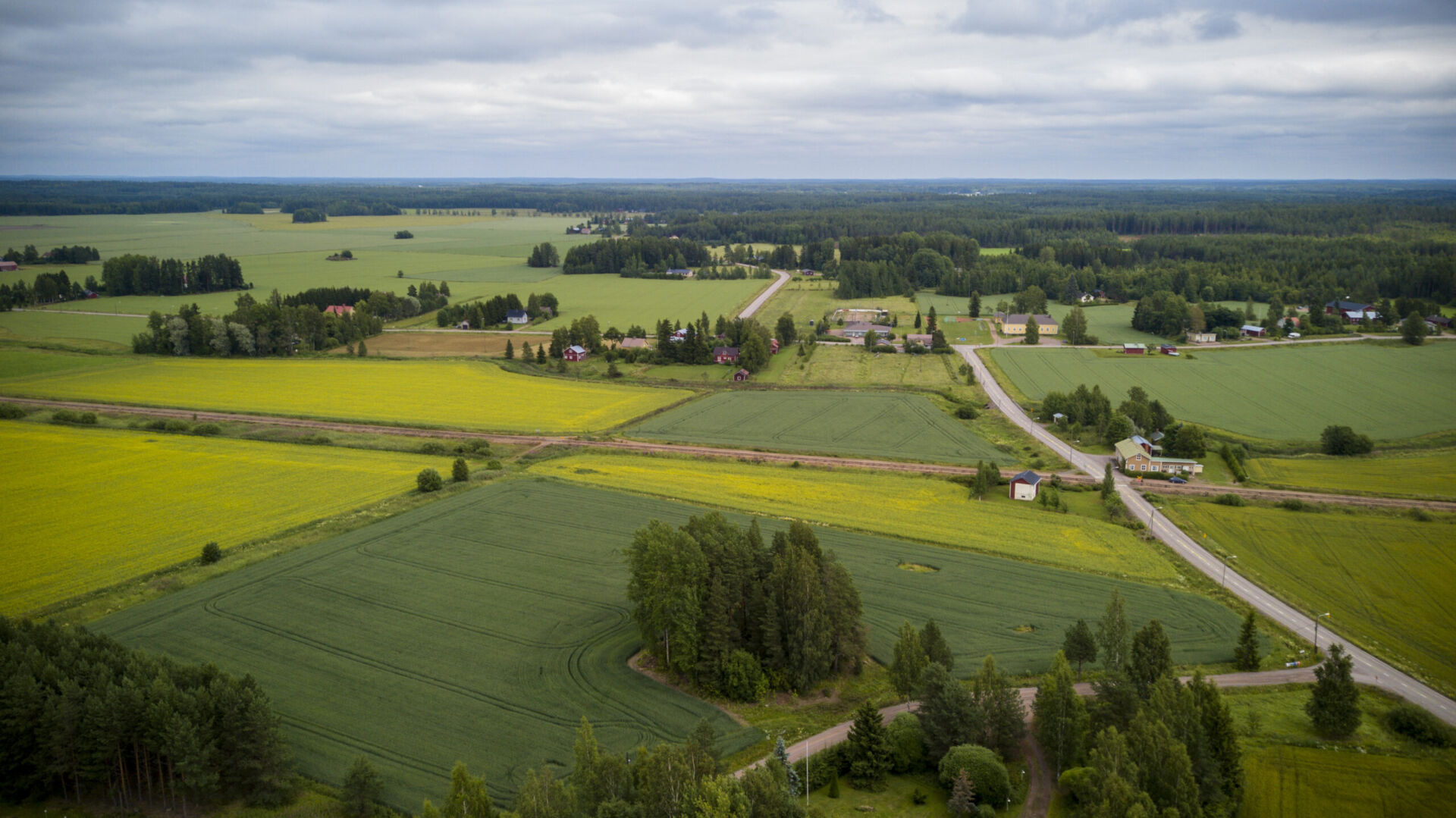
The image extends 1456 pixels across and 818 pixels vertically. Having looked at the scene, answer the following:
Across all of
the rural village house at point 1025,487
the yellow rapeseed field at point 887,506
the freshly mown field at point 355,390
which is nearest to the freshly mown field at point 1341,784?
the yellow rapeseed field at point 887,506

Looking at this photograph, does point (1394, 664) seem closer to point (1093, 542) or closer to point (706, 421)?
point (1093, 542)

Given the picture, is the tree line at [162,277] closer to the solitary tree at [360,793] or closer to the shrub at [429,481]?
the shrub at [429,481]

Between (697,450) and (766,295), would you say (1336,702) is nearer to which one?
(697,450)

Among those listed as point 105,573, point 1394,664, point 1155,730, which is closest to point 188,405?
point 105,573

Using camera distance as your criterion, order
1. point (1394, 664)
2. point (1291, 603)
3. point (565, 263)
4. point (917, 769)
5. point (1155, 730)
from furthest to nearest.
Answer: point (565, 263) < point (1291, 603) < point (1394, 664) < point (917, 769) < point (1155, 730)

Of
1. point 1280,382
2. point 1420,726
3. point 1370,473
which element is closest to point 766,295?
point 1280,382

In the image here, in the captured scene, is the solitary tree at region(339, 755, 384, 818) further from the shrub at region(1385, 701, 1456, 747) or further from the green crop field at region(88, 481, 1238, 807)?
the shrub at region(1385, 701, 1456, 747)
